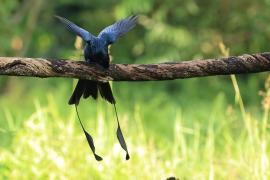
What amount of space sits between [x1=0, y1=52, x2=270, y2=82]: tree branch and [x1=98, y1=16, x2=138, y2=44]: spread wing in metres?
0.11

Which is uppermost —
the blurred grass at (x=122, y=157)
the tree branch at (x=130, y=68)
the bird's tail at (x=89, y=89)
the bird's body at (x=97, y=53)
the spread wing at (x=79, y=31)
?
the spread wing at (x=79, y=31)

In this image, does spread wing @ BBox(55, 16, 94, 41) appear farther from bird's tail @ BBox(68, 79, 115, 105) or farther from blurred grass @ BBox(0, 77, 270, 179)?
blurred grass @ BBox(0, 77, 270, 179)

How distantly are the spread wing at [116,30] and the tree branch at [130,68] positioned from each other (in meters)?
0.11

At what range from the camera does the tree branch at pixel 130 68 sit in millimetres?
2695

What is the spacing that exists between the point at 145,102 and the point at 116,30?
21.6ft

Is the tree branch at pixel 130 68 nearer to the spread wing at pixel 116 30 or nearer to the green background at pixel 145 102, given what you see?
the spread wing at pixel 116 30

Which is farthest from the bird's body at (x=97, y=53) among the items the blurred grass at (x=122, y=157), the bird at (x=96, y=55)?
the blurred grass at (x=122, y=157)

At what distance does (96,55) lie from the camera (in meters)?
2.68

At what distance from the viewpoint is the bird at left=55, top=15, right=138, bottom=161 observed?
106 inches

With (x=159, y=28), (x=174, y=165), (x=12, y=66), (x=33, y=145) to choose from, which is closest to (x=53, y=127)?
(x=33, y=145)

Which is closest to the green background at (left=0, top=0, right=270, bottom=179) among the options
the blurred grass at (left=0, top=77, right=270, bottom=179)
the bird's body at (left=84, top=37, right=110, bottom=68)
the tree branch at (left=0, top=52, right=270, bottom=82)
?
the blurred grass at (left=0, top=77, right=270, bottom=179)

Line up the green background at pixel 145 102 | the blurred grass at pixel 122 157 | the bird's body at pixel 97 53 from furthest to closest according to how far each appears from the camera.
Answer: the green background at pixel 145 102
the blurred grass at pixel 122 157
the bird's body at pixel 97 53

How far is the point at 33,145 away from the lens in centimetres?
502

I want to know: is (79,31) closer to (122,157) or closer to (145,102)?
(122,157)
